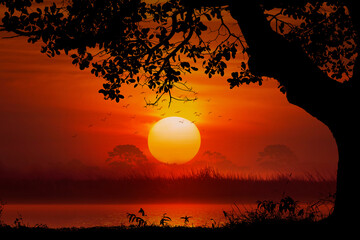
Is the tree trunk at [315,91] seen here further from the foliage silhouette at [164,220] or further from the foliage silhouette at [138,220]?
the foliage silhouette at [138,220]

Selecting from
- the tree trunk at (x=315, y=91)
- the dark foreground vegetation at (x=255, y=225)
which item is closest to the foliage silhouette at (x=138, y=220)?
the dark foreground vegetation at (x=255, y=225)

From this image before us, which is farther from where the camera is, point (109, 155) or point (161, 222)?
point (109, 155)

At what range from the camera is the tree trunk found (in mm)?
13531

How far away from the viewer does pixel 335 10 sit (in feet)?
62.1

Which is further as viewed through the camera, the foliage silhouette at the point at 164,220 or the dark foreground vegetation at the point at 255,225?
the foliage silhouette at the point at 164,220

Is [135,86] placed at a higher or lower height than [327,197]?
Result: higher

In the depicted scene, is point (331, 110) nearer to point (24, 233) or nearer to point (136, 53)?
point (136, 53)

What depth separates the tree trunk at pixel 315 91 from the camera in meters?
13.5

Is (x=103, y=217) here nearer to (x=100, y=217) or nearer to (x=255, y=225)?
(x=100, y=217)

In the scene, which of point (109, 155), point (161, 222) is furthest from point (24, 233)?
point (109, 155)

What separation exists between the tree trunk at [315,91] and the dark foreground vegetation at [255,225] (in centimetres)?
72

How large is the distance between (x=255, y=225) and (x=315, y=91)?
3725 mm

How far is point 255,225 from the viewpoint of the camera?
1410 cm

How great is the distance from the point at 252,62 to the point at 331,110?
2415 mm
